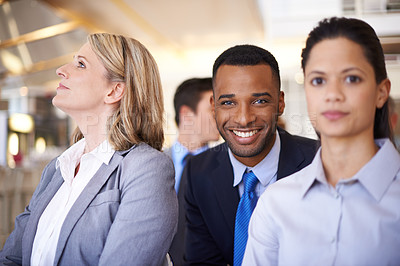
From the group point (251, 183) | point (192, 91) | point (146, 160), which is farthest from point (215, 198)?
point (192, 91)

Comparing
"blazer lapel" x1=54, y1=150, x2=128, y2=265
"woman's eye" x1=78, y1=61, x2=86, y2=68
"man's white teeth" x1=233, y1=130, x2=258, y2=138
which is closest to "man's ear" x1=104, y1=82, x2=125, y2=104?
"woman's eye" x1=78, y1=61, x2=86, y2=68

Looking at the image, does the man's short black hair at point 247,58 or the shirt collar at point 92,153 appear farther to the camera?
the man's short black hair at point 247,58

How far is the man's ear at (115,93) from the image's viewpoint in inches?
71.9

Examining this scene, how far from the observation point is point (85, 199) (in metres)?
1.62

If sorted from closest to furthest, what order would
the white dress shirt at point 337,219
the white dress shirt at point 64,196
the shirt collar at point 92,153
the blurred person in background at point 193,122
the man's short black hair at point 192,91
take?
the white dress shirt at point 337,219 < the white dress shirt at point 64,196 < the shirt collar at point 92,153 < the blurred person in background at point 193,122 < the man's short black hair at point 192,91

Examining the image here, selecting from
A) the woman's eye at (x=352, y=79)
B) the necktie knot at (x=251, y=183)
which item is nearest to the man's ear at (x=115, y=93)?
the necktie knot at (x=251, y=183)

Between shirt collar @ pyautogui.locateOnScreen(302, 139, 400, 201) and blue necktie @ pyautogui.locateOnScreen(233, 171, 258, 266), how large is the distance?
0.73 meters

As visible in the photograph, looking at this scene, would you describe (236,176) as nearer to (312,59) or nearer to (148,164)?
(148,164)

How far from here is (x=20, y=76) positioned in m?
7.01

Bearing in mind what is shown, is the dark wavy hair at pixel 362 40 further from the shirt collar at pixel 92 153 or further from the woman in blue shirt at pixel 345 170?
the shirt collar at pixel 92 153

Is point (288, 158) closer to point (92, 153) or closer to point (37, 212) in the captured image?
point (92, 153)

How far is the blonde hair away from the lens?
1.80 m

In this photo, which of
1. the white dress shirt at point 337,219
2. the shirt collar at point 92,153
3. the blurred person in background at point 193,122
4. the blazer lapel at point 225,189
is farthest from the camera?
the blurred person in background at point 193,122

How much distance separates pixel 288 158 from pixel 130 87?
0.82 m
